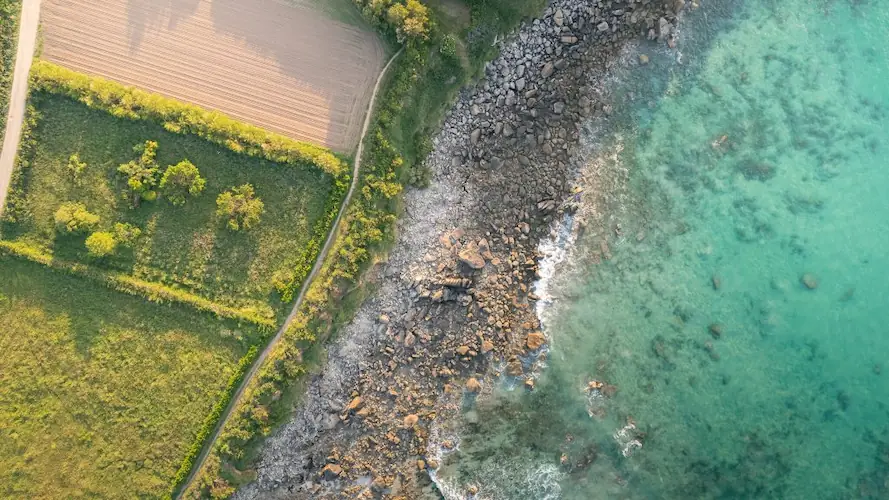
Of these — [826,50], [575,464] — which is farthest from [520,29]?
[575,464]

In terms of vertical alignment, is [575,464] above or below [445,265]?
below

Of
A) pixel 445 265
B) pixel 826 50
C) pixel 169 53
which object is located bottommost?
pixel 445 265

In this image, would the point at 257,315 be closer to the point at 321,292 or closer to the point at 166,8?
the point at 321,292

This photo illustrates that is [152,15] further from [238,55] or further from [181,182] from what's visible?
[181,182]

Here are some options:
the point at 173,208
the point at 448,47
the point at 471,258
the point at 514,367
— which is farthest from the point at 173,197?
the point at 514,367

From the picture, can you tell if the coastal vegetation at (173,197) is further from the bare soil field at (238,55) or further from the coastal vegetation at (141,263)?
the bare soil field at (238,55)
